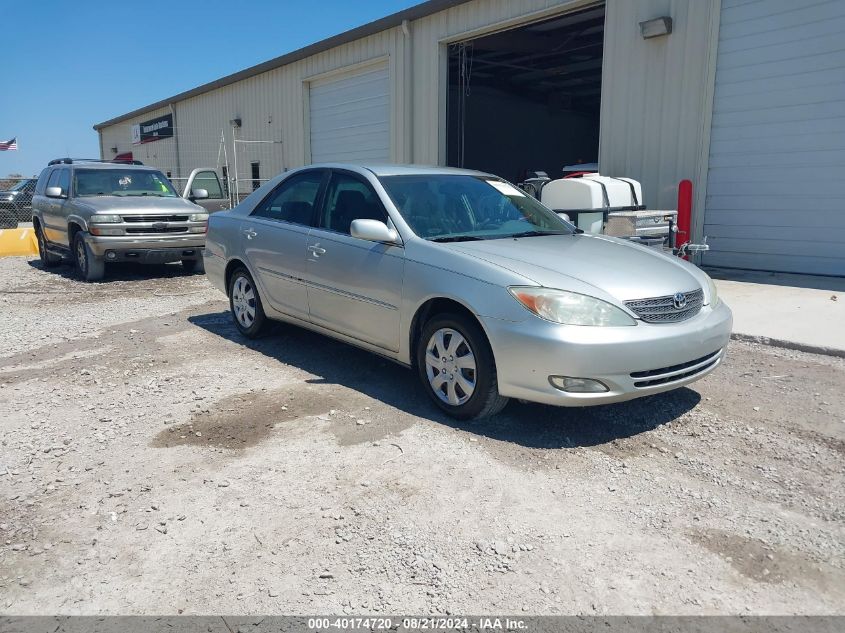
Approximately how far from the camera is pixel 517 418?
4277 millimetres

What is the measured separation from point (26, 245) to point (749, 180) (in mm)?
13609

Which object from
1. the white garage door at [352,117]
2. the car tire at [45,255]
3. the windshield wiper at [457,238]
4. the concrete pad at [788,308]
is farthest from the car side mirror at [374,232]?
the white garage door at [352,117]

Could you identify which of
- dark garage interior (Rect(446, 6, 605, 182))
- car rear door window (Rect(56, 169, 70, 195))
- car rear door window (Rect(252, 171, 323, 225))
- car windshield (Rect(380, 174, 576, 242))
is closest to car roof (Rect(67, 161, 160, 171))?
car rear door window (Rect(56, 169, 70, 195))

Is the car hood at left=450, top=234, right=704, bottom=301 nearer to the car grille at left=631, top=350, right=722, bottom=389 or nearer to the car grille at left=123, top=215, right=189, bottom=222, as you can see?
the car grille at left=631, top=350, right=722, bottom=389

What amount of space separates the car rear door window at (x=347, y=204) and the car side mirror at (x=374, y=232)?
233 millimetres

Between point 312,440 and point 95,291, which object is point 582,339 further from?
point 95,291

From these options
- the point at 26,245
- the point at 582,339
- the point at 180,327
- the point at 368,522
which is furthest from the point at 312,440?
the point at 26,245

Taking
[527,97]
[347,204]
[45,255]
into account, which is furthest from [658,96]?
[527,97]

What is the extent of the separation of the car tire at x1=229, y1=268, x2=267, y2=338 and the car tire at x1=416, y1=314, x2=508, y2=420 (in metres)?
2.28

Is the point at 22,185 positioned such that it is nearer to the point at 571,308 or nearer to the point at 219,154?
the point at 219,154

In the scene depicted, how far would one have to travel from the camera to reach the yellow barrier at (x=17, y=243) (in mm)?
13938

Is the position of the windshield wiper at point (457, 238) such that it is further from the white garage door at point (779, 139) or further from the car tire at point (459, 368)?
the white garage door at point (779, 139)

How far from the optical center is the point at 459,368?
4.12 m

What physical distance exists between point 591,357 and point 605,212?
4941mm
